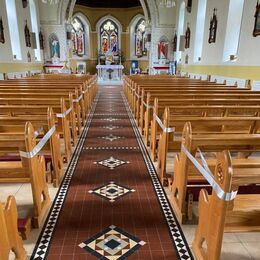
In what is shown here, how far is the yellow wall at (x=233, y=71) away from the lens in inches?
236

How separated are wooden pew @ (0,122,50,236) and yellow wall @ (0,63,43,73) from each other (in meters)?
7.86

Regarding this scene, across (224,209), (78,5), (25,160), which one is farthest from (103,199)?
(78,5)

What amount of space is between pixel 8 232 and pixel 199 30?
11276 mm

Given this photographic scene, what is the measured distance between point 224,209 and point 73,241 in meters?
1.18

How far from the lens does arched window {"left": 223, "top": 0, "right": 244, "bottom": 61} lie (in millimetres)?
7391

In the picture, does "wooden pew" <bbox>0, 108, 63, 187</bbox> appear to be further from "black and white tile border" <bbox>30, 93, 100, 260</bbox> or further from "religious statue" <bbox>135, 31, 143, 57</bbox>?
"religious statue" <bbox>135, 31, 143, 57</bbox>

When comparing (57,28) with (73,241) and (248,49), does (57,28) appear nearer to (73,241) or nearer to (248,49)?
(248,49)

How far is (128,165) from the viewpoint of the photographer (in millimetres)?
3299

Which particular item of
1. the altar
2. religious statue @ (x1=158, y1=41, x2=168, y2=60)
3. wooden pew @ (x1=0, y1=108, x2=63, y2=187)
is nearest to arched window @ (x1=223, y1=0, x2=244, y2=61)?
wooden pew @ (x1=0, y1=108, x2=63, y2=187)

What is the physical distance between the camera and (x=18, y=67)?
1062 centimetres

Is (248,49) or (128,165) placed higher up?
(248,49)

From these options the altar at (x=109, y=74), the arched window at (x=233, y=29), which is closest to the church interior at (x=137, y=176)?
the arched window at (x=233, y=29)

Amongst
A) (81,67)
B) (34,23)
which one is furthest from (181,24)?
(34,23)

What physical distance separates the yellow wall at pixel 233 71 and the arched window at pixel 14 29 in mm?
7822
